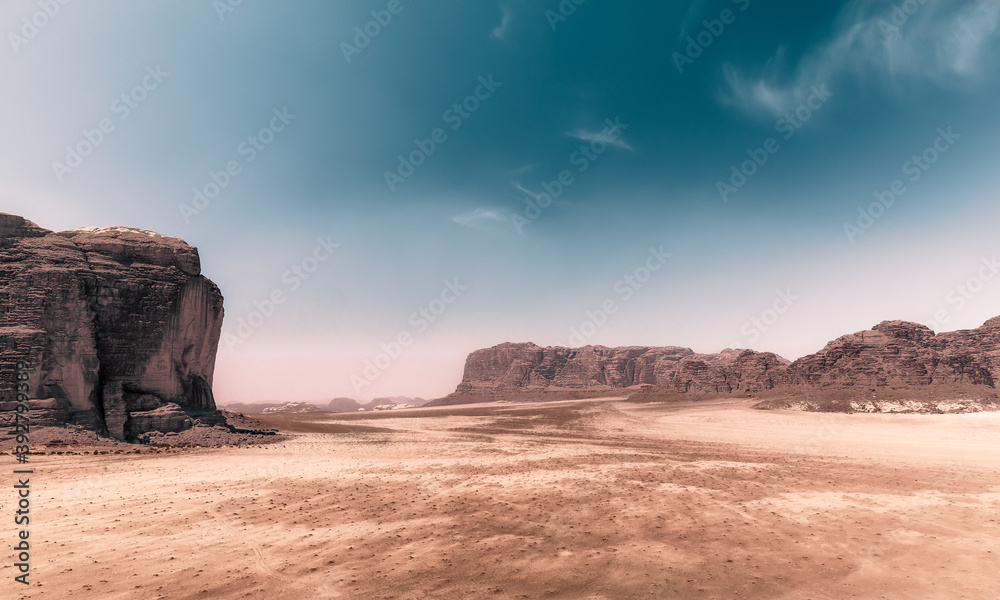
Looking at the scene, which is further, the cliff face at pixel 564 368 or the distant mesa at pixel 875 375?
the cliff face at pixel 564 368

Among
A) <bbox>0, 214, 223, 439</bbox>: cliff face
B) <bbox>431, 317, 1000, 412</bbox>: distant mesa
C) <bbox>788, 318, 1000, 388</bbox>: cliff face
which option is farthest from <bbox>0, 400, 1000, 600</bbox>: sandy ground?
<bbox>788, 318, 1000, 388</bbox>: cliff face

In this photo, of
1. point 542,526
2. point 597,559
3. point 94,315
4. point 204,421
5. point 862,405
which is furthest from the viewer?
point 862,405

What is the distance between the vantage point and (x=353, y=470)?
17766 millimetres

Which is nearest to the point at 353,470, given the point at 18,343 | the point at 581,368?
the point at 18,343

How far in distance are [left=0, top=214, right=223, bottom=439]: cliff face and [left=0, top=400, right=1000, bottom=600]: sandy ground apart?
638 centimetres

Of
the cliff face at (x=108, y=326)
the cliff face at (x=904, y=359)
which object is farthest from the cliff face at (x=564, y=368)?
the cliff face at (x=108, y=326)

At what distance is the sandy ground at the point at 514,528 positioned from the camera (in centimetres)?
697

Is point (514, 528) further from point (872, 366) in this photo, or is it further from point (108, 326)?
point (872, 366)

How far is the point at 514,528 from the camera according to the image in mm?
9977

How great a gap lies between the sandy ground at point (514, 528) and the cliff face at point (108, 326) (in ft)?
20.9

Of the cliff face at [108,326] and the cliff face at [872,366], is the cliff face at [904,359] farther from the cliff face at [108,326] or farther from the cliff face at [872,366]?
the cliff face at [108,326]

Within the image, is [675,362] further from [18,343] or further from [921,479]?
[18,343]

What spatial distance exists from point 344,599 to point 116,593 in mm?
3807

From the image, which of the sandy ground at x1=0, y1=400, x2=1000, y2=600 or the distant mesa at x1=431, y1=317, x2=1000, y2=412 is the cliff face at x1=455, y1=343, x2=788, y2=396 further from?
the sandy ground at x1=0, y1=400, x2=1000, y2=600
